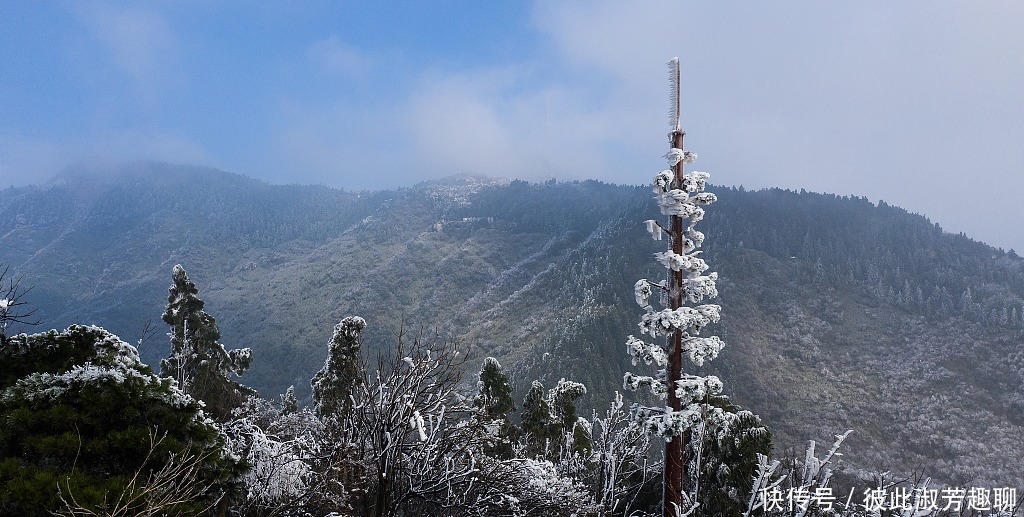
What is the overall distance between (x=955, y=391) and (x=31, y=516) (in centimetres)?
18028

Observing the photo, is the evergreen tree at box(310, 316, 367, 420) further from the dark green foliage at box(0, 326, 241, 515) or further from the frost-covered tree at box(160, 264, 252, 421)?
the dark green foliage at box(0, 326, 241, 515)

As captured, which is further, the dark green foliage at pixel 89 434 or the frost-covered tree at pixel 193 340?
the frost-covered tree at pixel 193 340

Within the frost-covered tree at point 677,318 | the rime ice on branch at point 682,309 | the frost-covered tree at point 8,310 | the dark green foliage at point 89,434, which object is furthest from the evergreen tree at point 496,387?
the dark green foliage at point 89,434

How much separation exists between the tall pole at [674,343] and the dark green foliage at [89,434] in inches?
268

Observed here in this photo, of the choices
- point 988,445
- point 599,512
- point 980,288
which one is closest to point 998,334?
point 980,288

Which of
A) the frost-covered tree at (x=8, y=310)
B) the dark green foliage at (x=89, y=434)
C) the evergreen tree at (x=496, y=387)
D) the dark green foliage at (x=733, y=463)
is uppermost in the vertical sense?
the frost-covered tree at (x=8, y=310)

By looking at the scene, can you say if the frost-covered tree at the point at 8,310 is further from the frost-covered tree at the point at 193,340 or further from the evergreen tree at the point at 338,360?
the frost-covered tree at the point at 193,340

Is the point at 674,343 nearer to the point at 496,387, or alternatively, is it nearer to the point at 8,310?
the point at 8,310

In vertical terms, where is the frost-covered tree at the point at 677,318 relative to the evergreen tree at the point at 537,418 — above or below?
above

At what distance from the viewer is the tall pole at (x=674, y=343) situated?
875 cm

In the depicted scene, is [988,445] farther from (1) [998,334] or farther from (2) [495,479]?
(2) [495,479]

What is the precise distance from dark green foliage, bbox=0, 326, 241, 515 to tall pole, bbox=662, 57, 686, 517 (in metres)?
6.81

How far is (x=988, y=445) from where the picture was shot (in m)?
109

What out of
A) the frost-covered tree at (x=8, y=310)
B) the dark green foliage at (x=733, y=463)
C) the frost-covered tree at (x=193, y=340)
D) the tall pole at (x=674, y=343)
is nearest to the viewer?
the frost-covered tree at (x=8, y=310)
